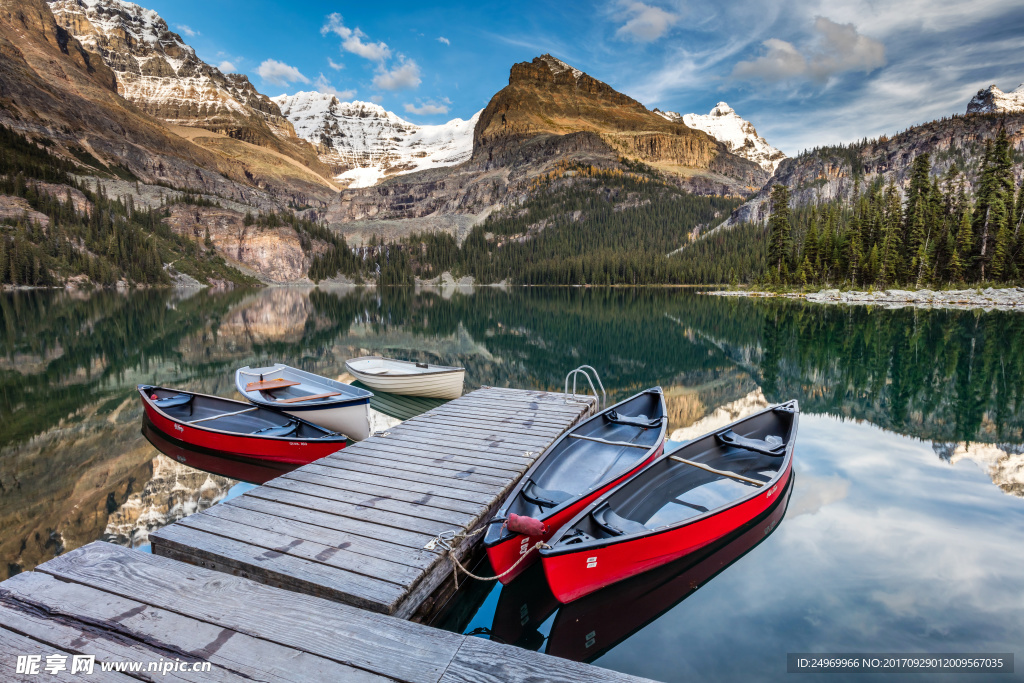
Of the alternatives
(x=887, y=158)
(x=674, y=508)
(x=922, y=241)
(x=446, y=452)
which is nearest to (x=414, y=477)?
(x=446, y=452)

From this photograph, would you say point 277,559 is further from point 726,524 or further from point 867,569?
point 867,569

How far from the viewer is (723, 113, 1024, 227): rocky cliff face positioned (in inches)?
5906

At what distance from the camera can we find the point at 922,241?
64.4 metres

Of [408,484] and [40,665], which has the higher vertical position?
[40,665]

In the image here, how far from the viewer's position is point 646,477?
6.89 m

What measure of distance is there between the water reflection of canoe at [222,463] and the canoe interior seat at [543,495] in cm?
606

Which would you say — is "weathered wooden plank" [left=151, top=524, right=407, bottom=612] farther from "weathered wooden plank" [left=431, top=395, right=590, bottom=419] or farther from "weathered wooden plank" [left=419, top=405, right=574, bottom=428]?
"weathered wooden plank" [left=431, top=395, right=590, bottom=419]

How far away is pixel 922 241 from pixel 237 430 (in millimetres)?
83836

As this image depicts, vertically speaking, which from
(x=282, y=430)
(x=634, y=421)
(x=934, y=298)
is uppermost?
(x=934, y=298)

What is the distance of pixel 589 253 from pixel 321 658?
163m

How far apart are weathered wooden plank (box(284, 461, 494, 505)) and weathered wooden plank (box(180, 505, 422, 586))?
1458 mm

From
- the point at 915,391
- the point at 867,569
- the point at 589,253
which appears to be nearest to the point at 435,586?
the point at 867,569

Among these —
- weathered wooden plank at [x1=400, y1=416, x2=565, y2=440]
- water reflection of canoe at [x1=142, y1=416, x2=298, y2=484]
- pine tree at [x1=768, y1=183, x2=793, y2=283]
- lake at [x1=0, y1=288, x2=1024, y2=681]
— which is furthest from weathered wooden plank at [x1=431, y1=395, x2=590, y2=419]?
pine tree at [x1=768, y1=183, x2=793, y2=283]

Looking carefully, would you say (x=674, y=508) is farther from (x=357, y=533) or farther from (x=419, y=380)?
(x=419, y=380)
